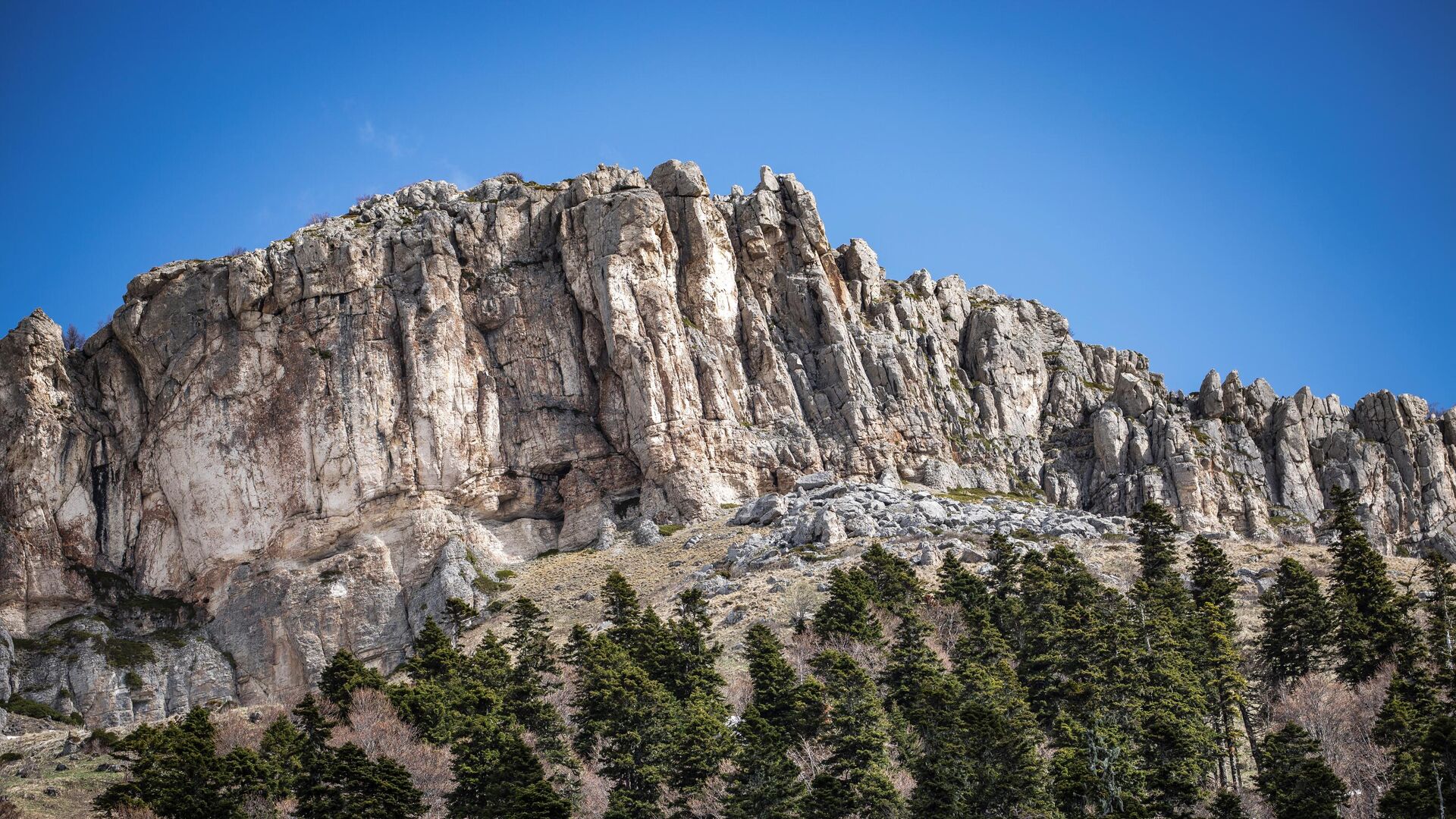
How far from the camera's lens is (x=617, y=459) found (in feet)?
375

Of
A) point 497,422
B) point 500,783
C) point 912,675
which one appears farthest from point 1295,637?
point 497,422

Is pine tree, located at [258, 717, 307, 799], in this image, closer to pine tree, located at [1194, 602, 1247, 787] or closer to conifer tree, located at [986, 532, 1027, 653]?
conifer tree, located at [986, 532, 1027, 653]

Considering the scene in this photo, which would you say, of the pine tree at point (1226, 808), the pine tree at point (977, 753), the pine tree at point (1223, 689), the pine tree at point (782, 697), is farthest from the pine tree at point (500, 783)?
the pine tree at point (1223, 689)

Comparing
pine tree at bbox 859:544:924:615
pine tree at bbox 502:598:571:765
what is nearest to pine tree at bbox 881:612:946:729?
pine tree at bbox 859:544:924:615

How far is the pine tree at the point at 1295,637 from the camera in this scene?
67500 mm

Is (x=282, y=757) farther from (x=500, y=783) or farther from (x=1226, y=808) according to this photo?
(x=1226, y=808)

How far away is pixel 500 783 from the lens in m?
52.7

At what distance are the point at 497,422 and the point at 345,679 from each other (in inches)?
1769

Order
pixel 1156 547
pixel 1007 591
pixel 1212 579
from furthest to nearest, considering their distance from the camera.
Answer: pixel 1156 547 → pixel 1212 579 → pixel 1007 591

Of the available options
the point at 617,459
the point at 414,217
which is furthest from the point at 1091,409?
the point at 414,217

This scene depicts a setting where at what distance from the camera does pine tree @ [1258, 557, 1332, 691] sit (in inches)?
2657

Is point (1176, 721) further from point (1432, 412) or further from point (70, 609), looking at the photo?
point (1432, 412)

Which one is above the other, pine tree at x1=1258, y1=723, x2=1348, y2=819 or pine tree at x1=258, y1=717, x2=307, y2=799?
pine tree at x1=258, y1=717, x2=307, y2=799

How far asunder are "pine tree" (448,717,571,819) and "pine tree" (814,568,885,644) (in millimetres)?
21376
